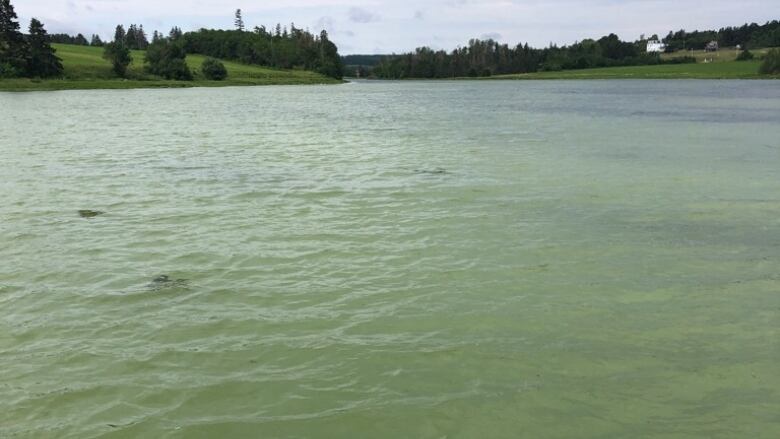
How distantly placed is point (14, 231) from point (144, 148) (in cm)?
1734

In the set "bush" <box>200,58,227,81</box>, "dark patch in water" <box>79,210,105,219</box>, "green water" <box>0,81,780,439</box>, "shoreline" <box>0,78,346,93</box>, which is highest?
"bush" <box>200,58,227,81</box>

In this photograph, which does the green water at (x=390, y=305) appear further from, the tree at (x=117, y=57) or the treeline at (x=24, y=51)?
the tree at (x=117, y=57)

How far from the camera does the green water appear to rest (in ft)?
21.9

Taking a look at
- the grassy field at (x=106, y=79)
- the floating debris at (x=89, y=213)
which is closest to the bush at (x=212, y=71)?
the grassy field at (x=106, y=79)

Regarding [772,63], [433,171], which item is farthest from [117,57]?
[772,63]

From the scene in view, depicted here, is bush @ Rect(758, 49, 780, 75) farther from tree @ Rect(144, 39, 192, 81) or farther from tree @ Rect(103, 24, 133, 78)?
tree @ Rect(103, 24, 133, 78)

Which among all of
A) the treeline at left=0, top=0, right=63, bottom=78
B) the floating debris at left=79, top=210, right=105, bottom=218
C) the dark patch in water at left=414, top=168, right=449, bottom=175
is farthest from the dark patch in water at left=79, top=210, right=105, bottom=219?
the treeline at left=0, top=0, right=63, bottom=78

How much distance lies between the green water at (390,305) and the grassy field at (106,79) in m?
106

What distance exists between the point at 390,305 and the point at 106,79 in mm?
134718

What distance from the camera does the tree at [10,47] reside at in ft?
379

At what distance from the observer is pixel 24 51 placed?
118 metres

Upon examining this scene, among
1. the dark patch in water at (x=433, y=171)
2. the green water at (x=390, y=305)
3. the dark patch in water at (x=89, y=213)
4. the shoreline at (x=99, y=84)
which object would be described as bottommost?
the green water at (x=390, y=305)

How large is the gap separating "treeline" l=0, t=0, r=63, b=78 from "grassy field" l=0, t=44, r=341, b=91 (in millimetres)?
3415

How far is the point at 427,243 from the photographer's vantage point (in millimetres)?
13188
